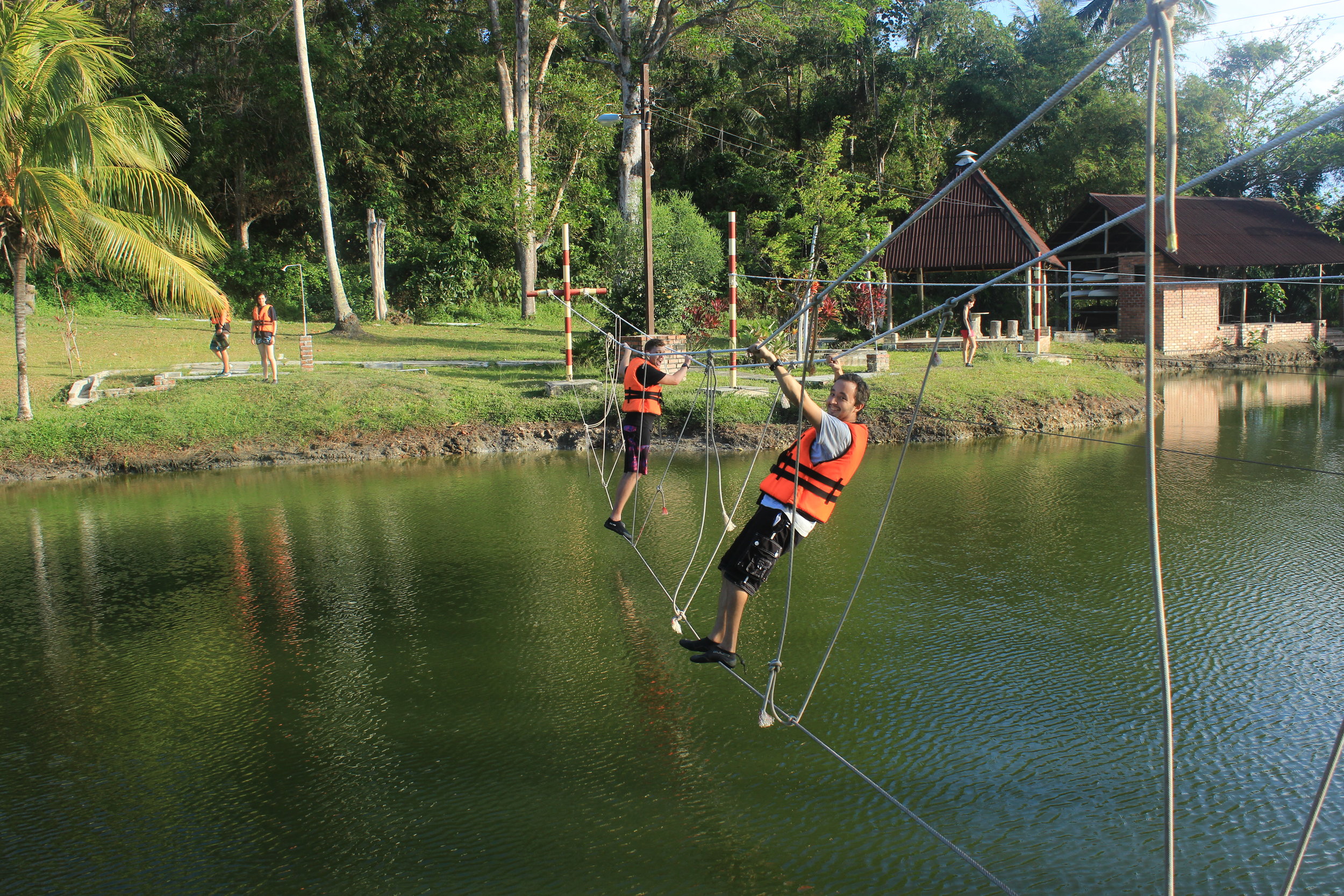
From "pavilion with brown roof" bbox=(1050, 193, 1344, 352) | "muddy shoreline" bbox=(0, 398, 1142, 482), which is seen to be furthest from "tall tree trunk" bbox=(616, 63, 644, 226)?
"muddy shoreline" bbox=(0, 398, 1142, 482)

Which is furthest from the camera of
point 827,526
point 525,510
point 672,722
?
point 525,510

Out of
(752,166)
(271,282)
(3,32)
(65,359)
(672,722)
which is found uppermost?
(752,166)

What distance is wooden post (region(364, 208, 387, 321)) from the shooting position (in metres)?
21.7

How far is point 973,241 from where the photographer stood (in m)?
22.6

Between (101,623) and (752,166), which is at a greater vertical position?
(752,166)

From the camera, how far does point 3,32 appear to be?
35.5 ft

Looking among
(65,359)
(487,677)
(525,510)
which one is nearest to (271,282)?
(65,359)

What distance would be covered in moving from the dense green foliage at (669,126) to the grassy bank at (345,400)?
374 centimetres

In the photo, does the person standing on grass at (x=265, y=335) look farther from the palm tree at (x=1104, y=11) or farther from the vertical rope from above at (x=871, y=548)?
the palm tree at (x=1104, y=11)

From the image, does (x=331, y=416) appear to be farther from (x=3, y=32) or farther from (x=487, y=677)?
(x=487, y=677)

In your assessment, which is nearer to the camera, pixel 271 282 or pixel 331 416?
pixel 331 416

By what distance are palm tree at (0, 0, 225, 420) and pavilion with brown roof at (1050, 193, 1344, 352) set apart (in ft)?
61.5

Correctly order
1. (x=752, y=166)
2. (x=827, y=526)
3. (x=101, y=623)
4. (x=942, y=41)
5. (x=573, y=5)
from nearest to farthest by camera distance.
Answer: (x=101, y=623)
(x=827, y=526)
(x=573, y=5)
(x=752, y=166)
(x=942, y=41)

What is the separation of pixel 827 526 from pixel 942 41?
28547 millimetres
